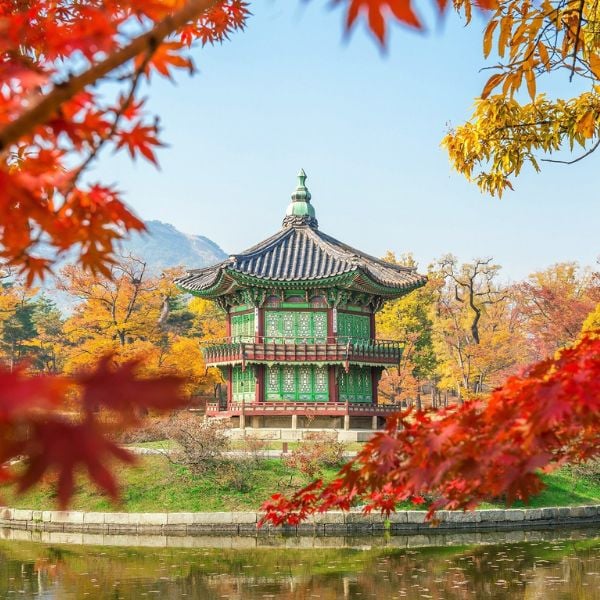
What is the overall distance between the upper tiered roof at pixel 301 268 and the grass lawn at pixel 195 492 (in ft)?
24.5

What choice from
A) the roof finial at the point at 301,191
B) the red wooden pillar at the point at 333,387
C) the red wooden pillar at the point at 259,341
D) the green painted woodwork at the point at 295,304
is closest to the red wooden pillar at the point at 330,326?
the green painted woodwork at the point at 295,304

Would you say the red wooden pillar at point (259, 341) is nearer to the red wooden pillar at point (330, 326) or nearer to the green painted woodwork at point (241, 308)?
the green painted woodwork at point (241, 308)

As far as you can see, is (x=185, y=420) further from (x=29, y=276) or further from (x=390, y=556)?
(x=29, y=276)

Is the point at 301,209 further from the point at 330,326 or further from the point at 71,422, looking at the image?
the point at 71,422

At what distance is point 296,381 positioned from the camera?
26.0 m

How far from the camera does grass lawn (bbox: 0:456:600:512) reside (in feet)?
56.7

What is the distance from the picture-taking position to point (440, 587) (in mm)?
11023

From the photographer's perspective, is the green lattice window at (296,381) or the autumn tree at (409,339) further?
the autumn tree at (409,339)

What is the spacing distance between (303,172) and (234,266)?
696 centimetres

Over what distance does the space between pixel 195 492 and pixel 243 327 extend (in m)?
9.80

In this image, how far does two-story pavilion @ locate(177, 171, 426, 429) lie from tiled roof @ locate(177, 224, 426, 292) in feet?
0.12

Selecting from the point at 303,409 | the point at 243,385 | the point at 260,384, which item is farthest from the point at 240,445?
the point at 243,385

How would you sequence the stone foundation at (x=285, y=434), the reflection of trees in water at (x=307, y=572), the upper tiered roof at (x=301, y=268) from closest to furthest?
the reflection of trees in water at (x=307, y=572)
the stone foundation at (x=285, y=434)
the upper tiered roof at (x=301, y=268)

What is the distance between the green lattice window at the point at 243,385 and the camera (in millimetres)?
26281
